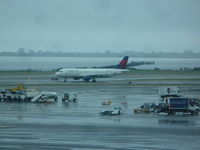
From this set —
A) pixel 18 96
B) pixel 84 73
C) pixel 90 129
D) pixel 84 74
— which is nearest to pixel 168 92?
pixel 18 96

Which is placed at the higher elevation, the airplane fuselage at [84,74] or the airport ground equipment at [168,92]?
the airplane fuselage at [84,74]

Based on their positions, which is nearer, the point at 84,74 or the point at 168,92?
the point at 168,92

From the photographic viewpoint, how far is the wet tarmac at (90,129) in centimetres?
3070

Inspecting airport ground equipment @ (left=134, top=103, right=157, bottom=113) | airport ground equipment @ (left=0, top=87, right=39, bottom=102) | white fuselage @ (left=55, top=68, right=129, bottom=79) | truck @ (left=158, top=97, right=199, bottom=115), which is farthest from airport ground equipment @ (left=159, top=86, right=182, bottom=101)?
white fuselage @ (left=55, top=68, right=129, bottom=79)

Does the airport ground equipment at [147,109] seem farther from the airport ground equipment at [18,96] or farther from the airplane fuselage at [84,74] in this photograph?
the airplane fuselage at [84,74]

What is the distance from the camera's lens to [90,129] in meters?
37.6

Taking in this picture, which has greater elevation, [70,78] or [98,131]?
[70,78]

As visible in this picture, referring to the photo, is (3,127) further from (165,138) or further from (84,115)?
(165,138)

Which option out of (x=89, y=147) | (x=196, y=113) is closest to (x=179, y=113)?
(x=196, y=113)

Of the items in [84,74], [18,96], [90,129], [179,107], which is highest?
[84,74]

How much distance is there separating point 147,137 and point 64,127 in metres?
8.07

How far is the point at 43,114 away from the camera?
48656 mm

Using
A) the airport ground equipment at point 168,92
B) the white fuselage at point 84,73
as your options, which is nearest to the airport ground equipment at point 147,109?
the airport ground equipment at point 168,92

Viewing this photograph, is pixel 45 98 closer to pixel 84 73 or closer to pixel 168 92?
pixel 168 92
